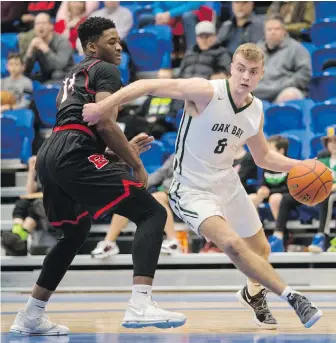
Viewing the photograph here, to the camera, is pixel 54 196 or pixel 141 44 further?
pixel 141 44

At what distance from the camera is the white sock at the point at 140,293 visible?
523 centimetres

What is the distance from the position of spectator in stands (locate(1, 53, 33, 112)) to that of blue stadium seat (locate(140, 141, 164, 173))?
254cm

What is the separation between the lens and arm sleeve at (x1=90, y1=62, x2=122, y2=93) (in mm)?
5453

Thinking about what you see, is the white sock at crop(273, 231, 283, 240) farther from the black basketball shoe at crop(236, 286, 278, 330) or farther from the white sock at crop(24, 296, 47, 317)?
the white sock at crop(24, 296, 47, 317)

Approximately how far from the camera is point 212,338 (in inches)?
214

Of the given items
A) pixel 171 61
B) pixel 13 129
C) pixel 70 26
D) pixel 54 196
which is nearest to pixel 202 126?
pixel 54 196

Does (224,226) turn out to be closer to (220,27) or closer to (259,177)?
(259,177)

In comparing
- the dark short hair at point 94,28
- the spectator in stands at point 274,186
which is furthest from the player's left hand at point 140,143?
the spectator in stands at point 274,186

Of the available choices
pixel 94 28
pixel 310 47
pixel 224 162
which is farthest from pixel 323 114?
pixel 94 28

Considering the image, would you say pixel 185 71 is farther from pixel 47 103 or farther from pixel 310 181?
pixel 310 181

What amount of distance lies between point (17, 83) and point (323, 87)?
453 cm

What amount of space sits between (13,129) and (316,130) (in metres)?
4.17

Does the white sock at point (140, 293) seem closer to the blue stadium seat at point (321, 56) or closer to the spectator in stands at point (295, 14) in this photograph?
the blue stadium seat at point (321, 56)

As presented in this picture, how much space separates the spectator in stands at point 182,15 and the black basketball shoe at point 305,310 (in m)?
7.94
